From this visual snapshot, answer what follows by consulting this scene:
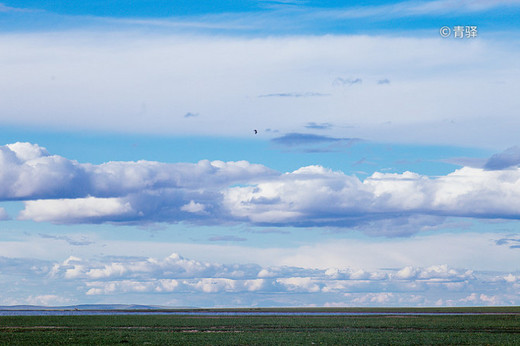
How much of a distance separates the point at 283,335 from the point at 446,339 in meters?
18.0

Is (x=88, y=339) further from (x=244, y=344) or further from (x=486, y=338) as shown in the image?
(x=486, y=338)

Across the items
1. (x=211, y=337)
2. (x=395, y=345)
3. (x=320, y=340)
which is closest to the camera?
(x=395, y=345)

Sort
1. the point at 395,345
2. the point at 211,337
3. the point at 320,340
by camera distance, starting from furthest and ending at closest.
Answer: the point at 211,337
the point at 320,340
the point at 395,345

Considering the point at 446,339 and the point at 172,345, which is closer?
the point at 172,345

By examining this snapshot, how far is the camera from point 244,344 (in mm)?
63594

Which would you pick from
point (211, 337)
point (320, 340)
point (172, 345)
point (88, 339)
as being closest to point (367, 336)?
point (320, 340)

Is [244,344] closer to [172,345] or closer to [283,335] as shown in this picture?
[172,345]

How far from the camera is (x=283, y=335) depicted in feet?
249

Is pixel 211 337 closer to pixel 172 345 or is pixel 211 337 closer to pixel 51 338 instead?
pixel 172 345

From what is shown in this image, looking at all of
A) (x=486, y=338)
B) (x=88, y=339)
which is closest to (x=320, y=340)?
(x=486, y=338)

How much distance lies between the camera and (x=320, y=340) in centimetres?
6794

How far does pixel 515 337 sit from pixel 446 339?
8431 millimetres

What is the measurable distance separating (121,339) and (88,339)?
3.65 m

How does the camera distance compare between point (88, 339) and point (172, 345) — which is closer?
point (172, 345)
